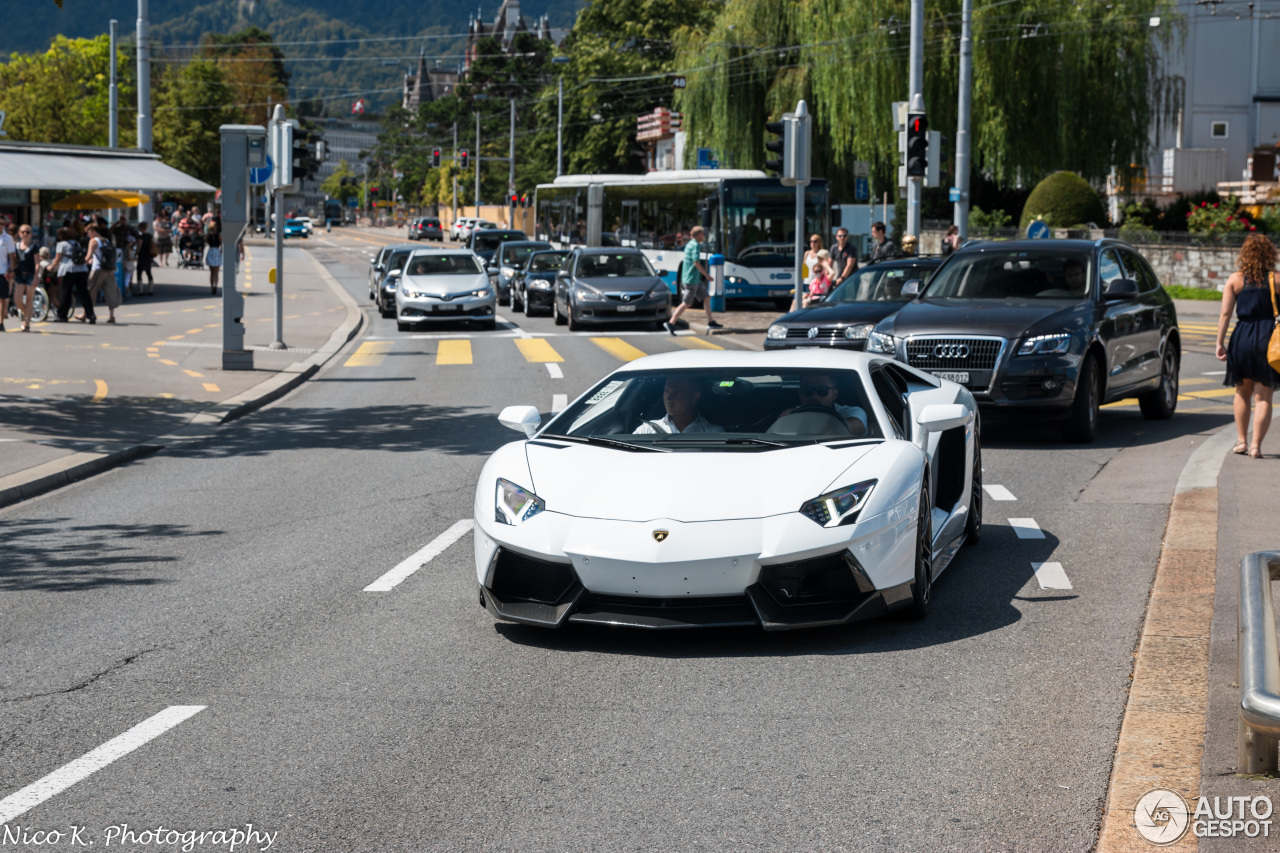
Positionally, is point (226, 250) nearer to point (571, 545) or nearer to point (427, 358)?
point (427, 358)

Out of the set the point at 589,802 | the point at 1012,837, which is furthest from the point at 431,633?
the point at 1012,837

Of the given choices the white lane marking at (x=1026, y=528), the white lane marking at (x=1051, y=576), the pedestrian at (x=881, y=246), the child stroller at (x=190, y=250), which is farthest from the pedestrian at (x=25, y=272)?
the child stroller at (x=190, y=250)

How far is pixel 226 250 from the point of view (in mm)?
18875

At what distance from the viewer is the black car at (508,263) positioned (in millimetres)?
37562

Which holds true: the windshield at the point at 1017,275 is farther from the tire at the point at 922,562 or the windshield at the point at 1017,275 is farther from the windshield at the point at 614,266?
the windshield at the point at 614,266

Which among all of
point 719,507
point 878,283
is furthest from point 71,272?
point 719,507

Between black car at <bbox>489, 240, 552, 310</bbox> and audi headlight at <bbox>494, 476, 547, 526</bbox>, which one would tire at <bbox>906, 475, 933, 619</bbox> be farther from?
black car at <bbox>489, 240, 552, 310</bbox>

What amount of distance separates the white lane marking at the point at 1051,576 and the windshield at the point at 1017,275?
6.25m

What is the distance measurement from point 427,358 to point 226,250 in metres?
4.97

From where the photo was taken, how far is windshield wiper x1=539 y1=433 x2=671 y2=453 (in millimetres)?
6789

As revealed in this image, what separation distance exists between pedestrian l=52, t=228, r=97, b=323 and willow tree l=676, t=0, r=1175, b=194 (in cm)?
1995

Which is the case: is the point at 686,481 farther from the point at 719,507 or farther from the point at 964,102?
the point at 964,102

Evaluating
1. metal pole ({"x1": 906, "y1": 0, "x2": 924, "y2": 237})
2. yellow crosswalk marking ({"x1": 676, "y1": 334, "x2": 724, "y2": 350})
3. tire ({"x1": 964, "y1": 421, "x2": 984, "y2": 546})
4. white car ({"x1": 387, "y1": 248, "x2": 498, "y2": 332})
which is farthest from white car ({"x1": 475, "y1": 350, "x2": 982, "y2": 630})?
white car ({"x1": 387, "y1": 248, "x2": 498, "y2": 332})

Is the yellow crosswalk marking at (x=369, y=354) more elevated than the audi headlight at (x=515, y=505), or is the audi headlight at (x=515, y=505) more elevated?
the audi headlight at (x=515, y=505)
